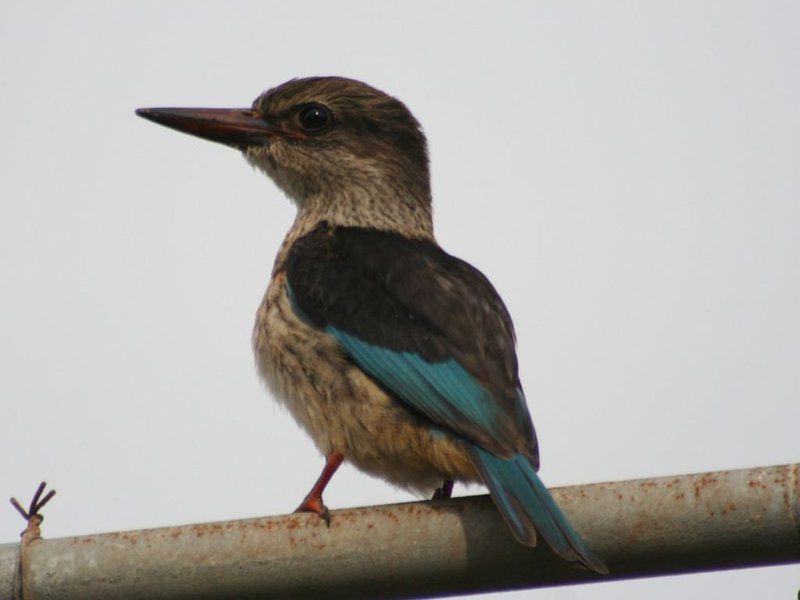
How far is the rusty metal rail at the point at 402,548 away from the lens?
2461 millimetres

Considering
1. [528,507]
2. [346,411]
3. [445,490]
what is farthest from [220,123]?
[528,507]

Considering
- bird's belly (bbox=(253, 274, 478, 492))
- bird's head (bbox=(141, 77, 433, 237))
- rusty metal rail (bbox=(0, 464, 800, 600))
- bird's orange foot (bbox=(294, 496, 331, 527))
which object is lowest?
rusty metal rail (bbox=(0, 464, 800, 600))

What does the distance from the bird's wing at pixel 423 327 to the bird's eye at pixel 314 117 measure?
79cm

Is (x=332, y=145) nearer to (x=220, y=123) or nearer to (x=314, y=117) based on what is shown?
(x=314, y=117)

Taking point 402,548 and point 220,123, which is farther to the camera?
point 220,123

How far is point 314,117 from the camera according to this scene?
17.4ft

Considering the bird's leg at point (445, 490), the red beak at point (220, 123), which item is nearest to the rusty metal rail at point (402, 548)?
the bird's leg at point (445, 490)

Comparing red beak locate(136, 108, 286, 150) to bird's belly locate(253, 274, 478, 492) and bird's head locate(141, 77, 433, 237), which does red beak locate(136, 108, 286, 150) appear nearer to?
bird's head locate(141, 77, 433, 237)

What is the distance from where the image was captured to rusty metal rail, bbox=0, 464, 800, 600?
2461 millimetres

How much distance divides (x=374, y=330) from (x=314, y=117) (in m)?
1.58

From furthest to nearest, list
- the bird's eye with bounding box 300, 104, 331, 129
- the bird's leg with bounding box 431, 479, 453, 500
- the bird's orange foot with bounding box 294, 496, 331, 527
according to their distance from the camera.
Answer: the bird's eye with bounding box 300, 104, 331, 129, the bird's leg with bounding box 431, 479, 453, 500, the bird's orange foot with bounding box 294, 496, 331, 527

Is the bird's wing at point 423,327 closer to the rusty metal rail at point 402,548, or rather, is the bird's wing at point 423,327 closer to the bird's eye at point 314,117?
the bird's eye at point 314,117

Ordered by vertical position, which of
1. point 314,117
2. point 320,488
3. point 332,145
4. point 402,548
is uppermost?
point 314,117

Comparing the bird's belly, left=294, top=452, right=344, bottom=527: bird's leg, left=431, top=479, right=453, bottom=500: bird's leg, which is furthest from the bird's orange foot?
left=431, top=479, right=453, bottom=500: bird's leg
